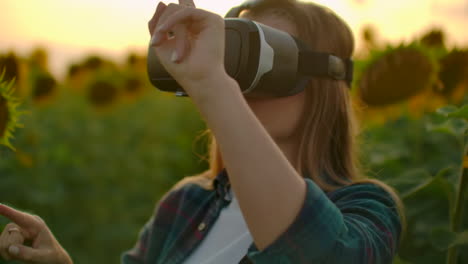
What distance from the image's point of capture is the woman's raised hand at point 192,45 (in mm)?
803

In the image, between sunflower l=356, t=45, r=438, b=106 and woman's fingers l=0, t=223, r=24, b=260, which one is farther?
sunflower l=356, t=45, r=438, b=106

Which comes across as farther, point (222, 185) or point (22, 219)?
point (222, 185)

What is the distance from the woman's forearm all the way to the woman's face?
36cm

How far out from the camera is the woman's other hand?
103 cm

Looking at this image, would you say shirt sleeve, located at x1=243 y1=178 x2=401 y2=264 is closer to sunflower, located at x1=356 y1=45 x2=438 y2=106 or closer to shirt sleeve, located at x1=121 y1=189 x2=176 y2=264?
shirt sleeve, located at x1=121 y1=189 x2=176 y2=264

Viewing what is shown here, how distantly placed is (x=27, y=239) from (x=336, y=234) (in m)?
0.55

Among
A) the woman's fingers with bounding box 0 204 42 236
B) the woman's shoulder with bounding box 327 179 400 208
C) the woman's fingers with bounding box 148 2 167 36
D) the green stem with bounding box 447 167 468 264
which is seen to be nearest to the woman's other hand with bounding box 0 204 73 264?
the woman's fingers with bounding box 0 204 42 236

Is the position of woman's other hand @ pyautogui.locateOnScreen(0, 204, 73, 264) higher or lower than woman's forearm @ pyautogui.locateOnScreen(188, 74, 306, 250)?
lower

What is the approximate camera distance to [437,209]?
1439mm

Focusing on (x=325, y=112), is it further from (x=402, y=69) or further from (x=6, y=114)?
(x=402, y=69)

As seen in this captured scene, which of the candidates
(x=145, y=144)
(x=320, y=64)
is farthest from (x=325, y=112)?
(x=145, y=144)

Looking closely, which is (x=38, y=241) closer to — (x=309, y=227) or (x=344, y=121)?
(x=309, y=227)

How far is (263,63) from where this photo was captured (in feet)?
3.38

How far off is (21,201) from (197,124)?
212 centimetres
